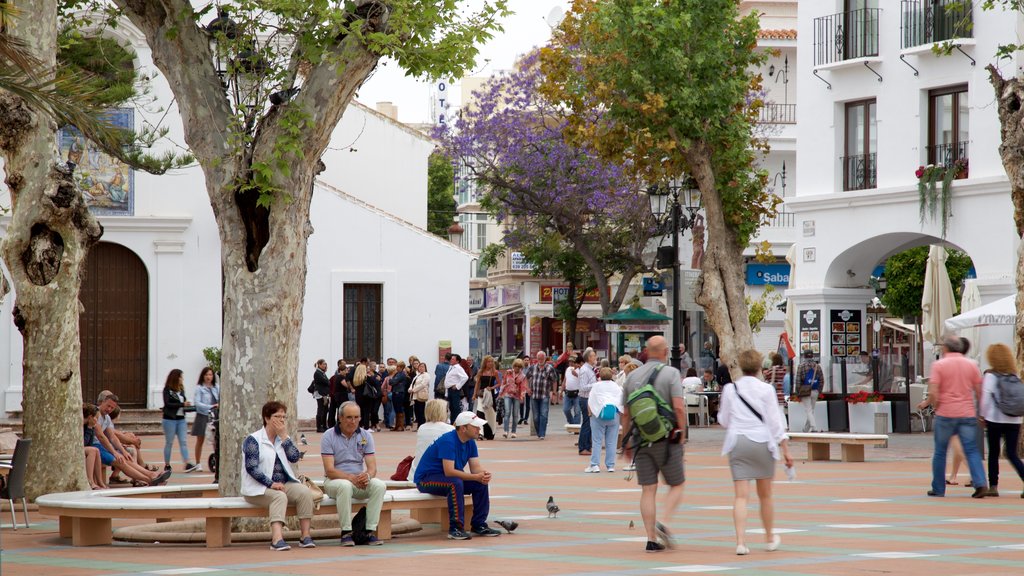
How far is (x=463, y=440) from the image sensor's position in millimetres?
13352

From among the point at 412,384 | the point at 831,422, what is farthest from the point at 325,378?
the point at 831,422

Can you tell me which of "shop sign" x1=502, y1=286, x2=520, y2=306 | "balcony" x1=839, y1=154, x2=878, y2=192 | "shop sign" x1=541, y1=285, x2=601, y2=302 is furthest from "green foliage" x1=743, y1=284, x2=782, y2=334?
"shop sign" x1=502, y1=286, x2=520, y2=306

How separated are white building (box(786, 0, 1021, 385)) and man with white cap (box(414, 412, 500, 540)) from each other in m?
17.7

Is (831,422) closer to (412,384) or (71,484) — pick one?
(412,384)

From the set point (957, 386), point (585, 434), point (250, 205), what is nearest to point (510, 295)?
point (585, 434)

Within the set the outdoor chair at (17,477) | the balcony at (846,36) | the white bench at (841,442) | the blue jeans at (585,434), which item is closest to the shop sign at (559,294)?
the balcony at (846,36)

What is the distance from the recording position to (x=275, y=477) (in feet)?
41.0

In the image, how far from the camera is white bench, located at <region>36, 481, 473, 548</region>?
1237cm

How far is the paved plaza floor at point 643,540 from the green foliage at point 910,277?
943 inches

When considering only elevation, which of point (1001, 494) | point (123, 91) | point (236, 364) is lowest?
point (1001, 494)

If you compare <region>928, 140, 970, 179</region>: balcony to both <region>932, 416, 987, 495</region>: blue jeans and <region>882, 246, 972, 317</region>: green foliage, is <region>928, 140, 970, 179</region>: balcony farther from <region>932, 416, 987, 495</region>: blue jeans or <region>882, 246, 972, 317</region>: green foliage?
<region>932, 416, 987, 495</region>: blue jeans

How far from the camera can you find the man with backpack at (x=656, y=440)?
472 inches

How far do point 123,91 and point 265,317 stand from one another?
7.49 m

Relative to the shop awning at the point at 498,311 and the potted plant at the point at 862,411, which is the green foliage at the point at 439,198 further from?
the potted plant at the point at 862,411
